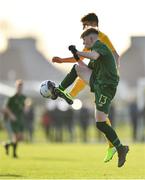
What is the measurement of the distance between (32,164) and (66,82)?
16.5 ft

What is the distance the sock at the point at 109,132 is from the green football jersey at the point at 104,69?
2.39ft

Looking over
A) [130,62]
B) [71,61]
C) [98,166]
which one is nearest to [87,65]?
[71,61]

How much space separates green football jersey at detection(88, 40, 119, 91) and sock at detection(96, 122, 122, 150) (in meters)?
0.73

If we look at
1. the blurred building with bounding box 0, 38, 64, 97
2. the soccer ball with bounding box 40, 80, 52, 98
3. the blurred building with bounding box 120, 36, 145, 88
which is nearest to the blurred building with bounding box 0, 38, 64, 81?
the blurred building with bounding box 0, 38, 64, 97

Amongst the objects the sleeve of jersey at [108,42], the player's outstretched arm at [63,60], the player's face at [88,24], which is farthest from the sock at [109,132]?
the player's face at [88,24]

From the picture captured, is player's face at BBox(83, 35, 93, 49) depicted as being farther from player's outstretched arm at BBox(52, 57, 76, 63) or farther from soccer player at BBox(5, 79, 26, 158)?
soccer player at BBox(5, 79, 26, 158)

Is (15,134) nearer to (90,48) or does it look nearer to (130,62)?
(90,48)

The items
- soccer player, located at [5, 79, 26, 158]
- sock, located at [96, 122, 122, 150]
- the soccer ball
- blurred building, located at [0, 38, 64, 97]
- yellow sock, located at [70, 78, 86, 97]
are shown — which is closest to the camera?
sock, located at [96, 122, 122, 150]

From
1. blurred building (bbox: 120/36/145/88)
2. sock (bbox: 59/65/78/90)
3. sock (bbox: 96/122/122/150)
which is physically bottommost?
sock (bbox: 96/122/122/150)

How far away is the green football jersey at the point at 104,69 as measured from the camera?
16.5 m

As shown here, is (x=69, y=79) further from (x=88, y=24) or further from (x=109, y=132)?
(x=109, y=132)

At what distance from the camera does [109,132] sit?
1689 cm

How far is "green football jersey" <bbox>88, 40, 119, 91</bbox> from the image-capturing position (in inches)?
650

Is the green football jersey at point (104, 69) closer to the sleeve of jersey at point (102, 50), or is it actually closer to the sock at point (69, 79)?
the sleeve of jersey at point (102, 50)
